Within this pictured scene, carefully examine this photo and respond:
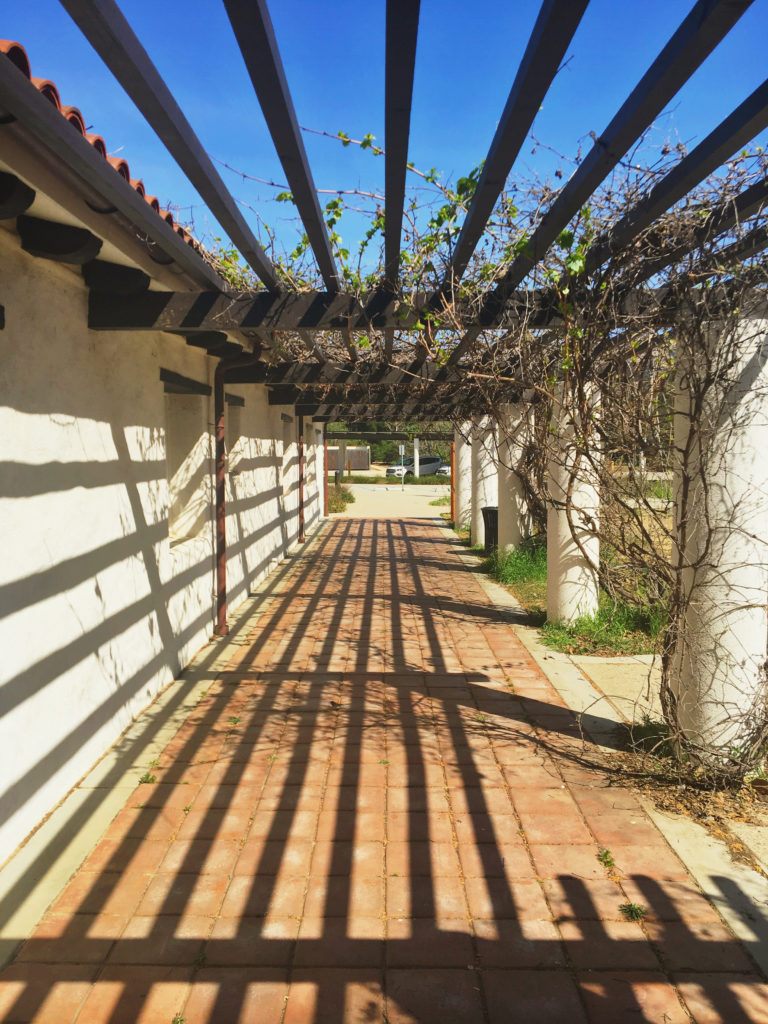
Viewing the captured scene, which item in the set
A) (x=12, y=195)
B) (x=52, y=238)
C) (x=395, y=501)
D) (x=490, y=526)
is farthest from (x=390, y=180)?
(x=395, y=501)

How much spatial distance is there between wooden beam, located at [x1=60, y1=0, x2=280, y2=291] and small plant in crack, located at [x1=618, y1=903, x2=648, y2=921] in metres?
3.04

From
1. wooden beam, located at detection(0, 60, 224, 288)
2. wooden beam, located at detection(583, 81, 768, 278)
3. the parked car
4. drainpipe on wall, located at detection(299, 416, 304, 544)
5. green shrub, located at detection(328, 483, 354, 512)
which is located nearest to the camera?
wooden beam, located at detection(0, 60, 224, 288)

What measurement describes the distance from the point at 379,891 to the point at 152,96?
2.81m

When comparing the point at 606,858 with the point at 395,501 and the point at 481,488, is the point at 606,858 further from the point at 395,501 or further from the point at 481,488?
the point at 395,501

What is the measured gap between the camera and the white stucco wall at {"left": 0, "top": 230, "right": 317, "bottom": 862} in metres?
3.05

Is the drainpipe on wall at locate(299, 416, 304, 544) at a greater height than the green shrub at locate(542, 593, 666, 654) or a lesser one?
greater

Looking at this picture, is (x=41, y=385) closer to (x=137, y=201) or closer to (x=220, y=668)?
(x=137, y=201)

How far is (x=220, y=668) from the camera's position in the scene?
5672mm

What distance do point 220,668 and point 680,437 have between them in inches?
150

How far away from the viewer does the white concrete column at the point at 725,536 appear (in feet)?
10.9

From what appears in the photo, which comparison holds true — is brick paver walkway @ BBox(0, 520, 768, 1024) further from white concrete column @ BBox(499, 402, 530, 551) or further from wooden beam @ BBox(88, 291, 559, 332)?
white concrete column @ BBox(499, 402, 530, 551)

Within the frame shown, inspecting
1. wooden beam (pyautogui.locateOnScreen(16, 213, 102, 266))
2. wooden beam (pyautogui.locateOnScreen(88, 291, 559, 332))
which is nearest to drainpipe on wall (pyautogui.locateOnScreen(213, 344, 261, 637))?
wooden beam (pyautogui.locateOnScreen(88, 291, 559, 332))

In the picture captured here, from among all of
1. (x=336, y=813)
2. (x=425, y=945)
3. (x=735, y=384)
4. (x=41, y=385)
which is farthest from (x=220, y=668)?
(x=735, y=384)

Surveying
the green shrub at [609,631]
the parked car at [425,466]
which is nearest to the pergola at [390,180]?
A: the green shrub at [609,631]
